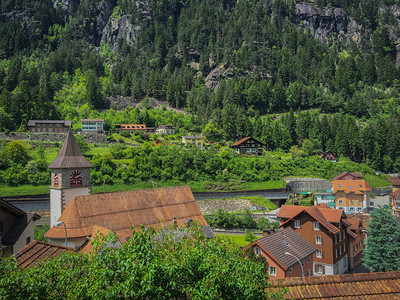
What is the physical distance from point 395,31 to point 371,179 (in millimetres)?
147970

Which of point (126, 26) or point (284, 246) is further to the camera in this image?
point (126, 26)

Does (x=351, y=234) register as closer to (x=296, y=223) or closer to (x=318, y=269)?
(x=318, y=269)

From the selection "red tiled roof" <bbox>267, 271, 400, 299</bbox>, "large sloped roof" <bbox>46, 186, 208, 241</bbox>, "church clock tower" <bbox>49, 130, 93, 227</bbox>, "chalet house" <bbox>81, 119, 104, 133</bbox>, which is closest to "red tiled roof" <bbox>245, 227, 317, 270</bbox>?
"large sloped roof" <bbox>46, 186, 208, 241</bbox>

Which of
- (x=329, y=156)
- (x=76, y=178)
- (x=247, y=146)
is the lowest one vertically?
(x=329, y=156)

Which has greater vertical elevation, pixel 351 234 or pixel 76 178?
pixel 76 178

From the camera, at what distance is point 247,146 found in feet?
317

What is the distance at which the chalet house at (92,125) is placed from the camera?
94.6 m

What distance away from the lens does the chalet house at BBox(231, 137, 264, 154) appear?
95744mm

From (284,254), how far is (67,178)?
19.5 m

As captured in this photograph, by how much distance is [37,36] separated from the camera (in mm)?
167250

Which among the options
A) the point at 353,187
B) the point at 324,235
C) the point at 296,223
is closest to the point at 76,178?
the point at 296,223

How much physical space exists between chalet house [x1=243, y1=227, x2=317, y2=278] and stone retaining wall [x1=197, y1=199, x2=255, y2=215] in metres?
30.9

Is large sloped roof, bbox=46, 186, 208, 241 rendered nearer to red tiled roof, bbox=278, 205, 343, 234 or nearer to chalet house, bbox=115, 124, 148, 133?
red tiled roof, bbox=278, 205, 343, 234

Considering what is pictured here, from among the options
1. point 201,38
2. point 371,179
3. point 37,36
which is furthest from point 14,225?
point 37,36
